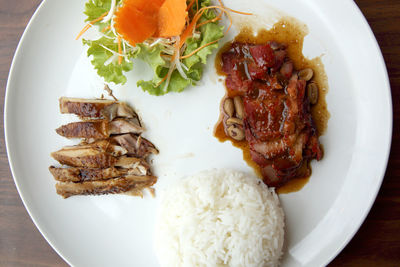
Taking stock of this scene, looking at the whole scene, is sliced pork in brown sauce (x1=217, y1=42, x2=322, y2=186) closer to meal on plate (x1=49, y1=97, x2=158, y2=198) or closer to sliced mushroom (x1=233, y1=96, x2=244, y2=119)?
sliced mushroom (x1=233, y1=96, x2=244, y2=119)

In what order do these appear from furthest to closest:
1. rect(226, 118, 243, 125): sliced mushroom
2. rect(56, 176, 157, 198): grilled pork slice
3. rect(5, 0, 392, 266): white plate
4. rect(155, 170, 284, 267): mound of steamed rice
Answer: rect(56, 176, 157, 198): grilled pork slice
rect(226, 118, 243, 125): sliced mushroom
rect(5, 0, 392, 266): white plate
rect(155, 170, 284, 267): mound of steamed rice

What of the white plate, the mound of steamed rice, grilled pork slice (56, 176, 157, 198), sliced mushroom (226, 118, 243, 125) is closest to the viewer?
the mound of steamed rice

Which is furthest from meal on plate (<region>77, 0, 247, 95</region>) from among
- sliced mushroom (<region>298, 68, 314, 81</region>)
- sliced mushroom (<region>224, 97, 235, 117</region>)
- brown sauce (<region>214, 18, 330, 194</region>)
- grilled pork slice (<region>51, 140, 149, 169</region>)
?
sliced mushroom (<region>298, 68, 314, 81</region>)

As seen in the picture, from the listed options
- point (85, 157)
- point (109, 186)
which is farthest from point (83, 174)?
point (109, 186)

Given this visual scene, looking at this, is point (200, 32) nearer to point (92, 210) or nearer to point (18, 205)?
point (92, 210)

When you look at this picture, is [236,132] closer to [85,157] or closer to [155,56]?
[155,56]

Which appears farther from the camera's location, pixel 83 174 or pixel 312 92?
pixel 83 174

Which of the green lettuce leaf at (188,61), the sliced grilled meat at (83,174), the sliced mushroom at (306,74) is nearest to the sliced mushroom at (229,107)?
the green lettuce leaf at (188,61)
